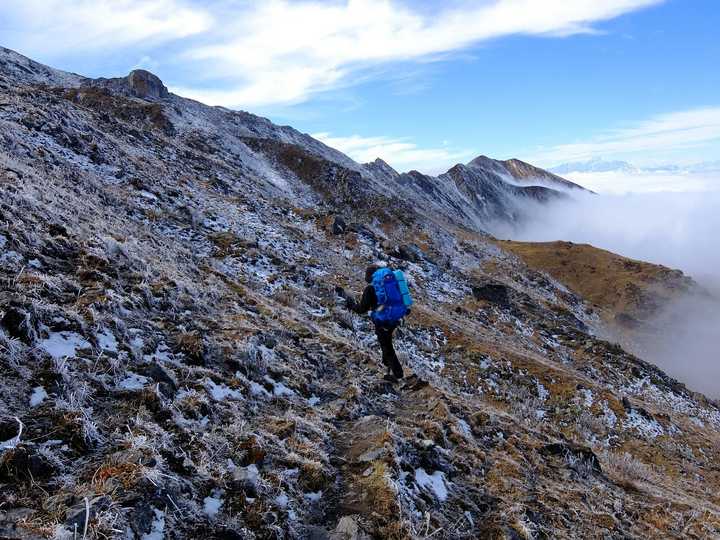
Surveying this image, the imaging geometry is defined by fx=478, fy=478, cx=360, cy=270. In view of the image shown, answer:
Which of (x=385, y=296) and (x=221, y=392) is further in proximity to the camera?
(x=385, y=296)

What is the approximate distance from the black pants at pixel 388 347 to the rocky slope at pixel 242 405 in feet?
1.67

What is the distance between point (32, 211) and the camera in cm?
1102

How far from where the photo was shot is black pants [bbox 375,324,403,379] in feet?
36.9

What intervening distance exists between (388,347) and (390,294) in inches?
56.0

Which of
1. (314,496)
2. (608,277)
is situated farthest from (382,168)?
(314,496)

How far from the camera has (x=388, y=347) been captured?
11531mm

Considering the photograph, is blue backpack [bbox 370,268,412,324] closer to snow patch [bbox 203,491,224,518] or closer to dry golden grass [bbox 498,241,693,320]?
snow patch [bbox 203,491,224,518]

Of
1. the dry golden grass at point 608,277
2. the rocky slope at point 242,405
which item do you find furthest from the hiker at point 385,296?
the dry golden grass at point 608,277

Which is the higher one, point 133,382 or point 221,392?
point 133,382

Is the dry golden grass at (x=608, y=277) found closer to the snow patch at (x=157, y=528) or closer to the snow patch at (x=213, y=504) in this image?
the snow patch at (x=213, y=504)

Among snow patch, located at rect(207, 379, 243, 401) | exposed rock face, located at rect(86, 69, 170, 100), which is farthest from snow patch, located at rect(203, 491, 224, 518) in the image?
exposed rock face, located at rect(86, 69, 170, 100)

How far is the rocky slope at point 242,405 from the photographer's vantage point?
16.9 ft

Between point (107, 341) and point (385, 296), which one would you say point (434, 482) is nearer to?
point (385, 296)

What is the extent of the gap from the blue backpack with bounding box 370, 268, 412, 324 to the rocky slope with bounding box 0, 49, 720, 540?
1713 mm
